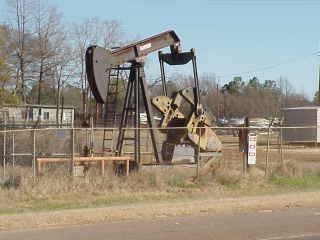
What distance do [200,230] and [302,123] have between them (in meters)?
37.6

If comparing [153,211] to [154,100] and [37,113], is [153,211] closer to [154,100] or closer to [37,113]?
[154,100]

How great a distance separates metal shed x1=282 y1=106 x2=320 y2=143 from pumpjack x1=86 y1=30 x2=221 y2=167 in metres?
26.2

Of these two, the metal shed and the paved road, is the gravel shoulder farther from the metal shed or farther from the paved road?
the metal shed

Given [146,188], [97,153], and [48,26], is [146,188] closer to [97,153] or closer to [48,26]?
[97,153]

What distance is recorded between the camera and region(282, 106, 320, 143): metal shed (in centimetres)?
4528

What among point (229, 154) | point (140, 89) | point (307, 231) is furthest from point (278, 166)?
point (307, 231)

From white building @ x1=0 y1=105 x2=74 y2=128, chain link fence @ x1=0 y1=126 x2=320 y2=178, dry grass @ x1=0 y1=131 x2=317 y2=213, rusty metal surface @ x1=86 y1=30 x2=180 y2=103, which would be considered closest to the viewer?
dry grass @ x1=0 y1=131 x2=317 y2=213

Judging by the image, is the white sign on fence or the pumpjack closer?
the pumpjack

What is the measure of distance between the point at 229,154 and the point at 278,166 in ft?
5.59

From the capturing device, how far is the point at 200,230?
1121 centimetres

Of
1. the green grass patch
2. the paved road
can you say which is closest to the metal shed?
the green grass patch

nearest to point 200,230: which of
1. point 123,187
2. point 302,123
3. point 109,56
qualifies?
point 123,187

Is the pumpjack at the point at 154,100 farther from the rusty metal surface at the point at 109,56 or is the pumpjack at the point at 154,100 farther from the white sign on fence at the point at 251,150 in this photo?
the white sign on fence at the point at 251,150

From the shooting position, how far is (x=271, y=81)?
172 metres
